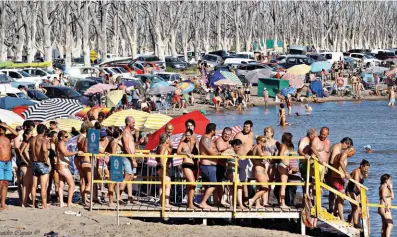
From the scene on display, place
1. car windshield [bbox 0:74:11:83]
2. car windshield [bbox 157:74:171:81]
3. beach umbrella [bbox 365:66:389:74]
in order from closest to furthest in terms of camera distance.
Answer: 1. car windshield [bbox 0:74:11:83]
2. car windshield [bbox 157:74:171:81]
3. beach umbrella [bbox 365:66:389:74]

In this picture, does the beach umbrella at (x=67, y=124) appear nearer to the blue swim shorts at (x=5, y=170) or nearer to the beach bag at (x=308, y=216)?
the blue swim shorts at (x=5, y=170)

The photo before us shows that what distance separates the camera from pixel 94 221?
16828 mm

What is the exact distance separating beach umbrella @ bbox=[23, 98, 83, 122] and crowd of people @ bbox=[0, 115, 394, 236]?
7729mm

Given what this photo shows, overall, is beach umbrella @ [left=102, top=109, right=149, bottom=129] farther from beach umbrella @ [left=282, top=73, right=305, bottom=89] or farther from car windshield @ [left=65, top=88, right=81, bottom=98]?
beach umbrella @ [left=282, top=73, right=305, bottom=89]

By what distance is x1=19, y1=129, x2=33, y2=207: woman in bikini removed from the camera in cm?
1777

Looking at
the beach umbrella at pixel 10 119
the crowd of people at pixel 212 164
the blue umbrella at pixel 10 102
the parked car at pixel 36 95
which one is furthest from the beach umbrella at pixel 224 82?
the crowd of people at pixel 212 164

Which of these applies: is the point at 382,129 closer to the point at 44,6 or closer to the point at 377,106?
the point at 377,106

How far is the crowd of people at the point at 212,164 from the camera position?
17234 mm

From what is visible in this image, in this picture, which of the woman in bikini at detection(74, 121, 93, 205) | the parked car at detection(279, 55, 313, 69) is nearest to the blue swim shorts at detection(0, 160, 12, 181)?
the woman in bikini at detection(74, 121, 93, 205)

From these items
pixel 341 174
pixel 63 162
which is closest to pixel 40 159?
pixel 63 162

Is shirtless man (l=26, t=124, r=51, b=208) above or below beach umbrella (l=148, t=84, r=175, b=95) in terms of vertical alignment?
above

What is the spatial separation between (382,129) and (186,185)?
86.5 ft

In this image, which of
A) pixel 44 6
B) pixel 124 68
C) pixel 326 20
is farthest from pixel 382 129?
pixel 326 20

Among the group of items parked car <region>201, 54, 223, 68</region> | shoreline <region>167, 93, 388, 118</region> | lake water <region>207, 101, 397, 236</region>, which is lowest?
lake water <region>207, 101, 397, 236</region>
